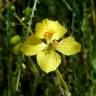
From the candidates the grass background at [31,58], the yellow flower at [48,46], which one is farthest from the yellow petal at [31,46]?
the grass background at [31,58]

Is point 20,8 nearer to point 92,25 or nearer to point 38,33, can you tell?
point 92,25

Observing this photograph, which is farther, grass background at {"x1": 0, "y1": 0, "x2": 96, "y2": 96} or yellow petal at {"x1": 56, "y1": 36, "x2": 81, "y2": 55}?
grass background at {"x1": 0, "y1": 0, "x2": 96, "y2": 96}

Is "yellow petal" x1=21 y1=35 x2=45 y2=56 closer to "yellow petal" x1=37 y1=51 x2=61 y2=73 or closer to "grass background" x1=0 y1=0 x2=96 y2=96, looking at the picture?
"yellow petal" x1=37 y1=51 x2=61 y2=73

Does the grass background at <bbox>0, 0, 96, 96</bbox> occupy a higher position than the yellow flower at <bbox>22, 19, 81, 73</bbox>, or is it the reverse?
the yellow flower at <bbox>22, 19, 81, 73</bbox>

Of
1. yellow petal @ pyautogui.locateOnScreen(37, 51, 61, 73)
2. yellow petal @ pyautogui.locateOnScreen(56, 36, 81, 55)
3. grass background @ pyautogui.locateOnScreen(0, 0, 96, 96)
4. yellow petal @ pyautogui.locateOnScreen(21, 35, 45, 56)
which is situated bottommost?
grass background @ pyautogui.locateOnScreen(0, 0, 96, 96)

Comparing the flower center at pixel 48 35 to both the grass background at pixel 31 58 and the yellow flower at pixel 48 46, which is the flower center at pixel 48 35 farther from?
the grass background at pixel 31 58

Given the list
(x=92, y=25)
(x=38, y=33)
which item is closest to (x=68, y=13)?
(x=92, y=25)

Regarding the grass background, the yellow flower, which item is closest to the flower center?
the yellow flower
